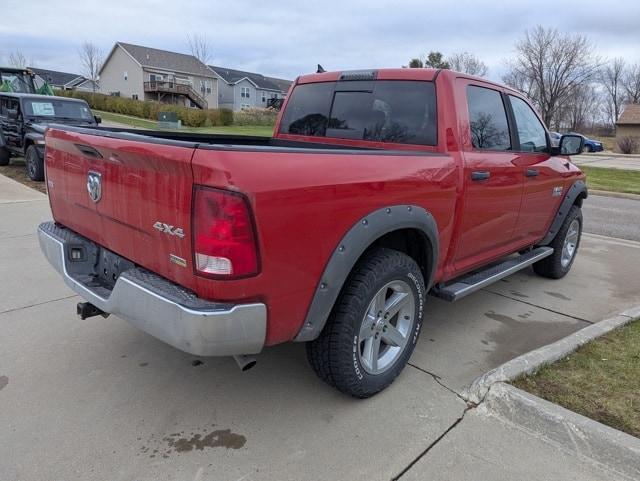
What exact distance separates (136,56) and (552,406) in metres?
63.4

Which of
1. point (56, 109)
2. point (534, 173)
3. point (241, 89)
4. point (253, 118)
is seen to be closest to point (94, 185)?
point (534, 173)

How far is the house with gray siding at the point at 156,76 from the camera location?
57.7 m

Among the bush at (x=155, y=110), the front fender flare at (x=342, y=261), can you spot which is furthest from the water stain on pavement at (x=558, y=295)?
the bush at (x=155, y=110)

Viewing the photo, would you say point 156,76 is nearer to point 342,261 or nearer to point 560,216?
point 560,216

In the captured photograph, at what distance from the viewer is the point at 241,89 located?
7012cm

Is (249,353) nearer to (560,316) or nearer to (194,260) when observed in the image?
(194,260)

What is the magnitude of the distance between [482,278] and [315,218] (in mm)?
1969

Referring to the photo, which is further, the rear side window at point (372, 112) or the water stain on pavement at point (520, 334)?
the water stain on pavement at point (520, 334)

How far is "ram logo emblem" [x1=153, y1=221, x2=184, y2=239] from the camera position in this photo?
2.18m

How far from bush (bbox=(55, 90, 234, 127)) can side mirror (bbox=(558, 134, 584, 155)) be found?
32.8 metres

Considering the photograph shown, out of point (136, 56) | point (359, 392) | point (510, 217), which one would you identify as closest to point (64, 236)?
point (359, 392)

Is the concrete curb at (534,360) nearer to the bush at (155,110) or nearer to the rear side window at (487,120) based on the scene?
the rear side window at (487,120)

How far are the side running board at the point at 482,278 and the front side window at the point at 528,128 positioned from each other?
0.96 metres

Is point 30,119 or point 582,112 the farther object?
point 582,112
